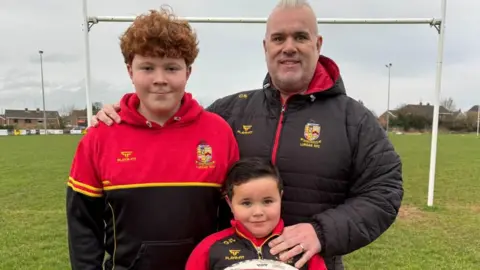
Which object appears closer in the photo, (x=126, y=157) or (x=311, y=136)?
(x=126, y=157)

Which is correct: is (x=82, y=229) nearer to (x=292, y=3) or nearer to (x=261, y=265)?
(x=261, y=265)

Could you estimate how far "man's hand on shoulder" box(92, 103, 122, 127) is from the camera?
2270 mm

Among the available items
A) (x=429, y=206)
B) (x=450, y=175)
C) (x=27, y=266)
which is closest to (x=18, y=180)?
(x=27, y=266)

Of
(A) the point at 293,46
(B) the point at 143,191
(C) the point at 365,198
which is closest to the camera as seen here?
(B) the point at 143,191

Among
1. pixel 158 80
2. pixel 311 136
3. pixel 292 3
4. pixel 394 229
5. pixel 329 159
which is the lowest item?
pixel 394 229

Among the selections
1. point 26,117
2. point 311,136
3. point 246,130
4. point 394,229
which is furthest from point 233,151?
point 26,117

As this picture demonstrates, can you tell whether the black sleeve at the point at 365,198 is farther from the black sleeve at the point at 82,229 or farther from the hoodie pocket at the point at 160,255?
the black sleeve at the point at 82,229

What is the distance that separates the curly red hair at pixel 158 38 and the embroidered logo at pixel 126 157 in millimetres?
471

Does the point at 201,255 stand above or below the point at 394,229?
above

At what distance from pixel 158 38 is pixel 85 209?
0.95 meters

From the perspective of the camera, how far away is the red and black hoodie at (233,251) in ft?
7.00

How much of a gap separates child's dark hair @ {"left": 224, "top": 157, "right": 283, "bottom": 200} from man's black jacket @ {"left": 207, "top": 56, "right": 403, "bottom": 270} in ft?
0.67

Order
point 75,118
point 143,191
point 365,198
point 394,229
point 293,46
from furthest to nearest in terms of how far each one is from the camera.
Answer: point 75,118 < point 394,229 < point 293,46 < point 365,198 < point 143,191

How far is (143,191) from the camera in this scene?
85.4 inches
